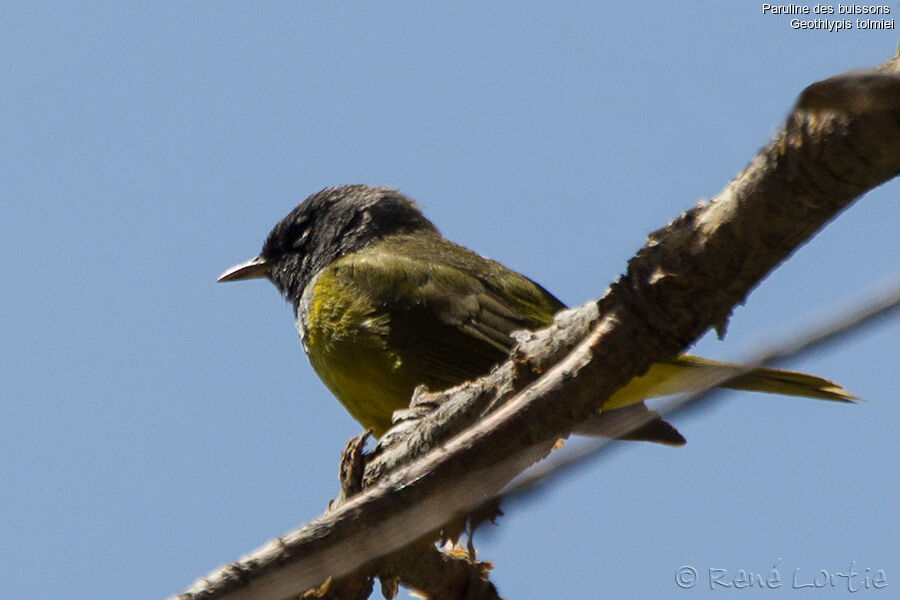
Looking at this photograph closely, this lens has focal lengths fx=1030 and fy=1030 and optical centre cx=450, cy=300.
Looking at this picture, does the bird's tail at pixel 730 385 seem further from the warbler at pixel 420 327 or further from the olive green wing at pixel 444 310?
the olive green wing at pixel 444 310

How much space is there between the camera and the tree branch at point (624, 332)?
1685 millimetres

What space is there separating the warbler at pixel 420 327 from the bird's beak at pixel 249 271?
58 centimetres

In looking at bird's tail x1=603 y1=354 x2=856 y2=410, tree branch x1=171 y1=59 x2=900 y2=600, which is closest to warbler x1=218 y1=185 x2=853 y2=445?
bird's tail x1=603 y1=354 x2=856 y2=410

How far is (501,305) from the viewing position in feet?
16.9

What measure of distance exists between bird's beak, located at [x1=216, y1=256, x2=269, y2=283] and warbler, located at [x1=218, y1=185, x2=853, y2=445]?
0.58 metres

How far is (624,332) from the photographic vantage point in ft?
7.58

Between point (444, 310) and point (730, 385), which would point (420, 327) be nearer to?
point (444, 310)

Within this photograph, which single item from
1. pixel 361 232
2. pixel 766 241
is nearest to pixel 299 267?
pixel 361 232

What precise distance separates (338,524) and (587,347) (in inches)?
27.2

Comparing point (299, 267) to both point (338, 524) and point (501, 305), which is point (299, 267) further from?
point (338, 524)

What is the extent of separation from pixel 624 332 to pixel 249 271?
459 centimetres

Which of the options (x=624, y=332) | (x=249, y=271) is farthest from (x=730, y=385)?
(x=249, y=271)

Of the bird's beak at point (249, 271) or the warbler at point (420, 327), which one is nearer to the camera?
the warbler at point (420, 327)

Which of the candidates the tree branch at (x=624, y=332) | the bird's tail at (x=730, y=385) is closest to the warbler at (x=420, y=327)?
the bird's tail at (x=730, y=385)
